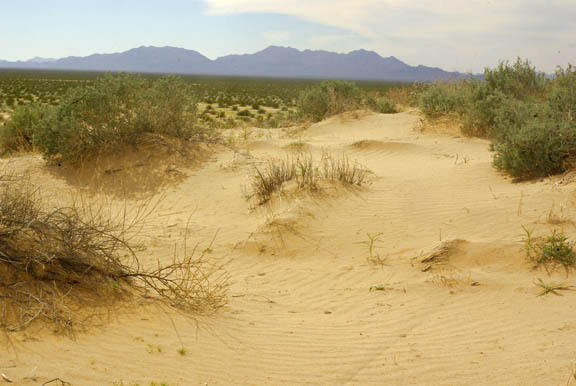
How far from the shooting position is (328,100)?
16.8 m

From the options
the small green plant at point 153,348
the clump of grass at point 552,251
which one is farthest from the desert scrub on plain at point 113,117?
the clump of grass at point 552,251

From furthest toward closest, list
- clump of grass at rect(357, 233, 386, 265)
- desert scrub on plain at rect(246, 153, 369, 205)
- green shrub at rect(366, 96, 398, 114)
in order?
green shrub at rect(366, 96, 398, 114)
desert scrub on plain at rect(246, 153, 369, 205)
clump of grass at rect(357, 233, 386, 265)

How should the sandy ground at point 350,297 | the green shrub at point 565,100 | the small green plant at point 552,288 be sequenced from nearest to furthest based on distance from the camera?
the sandy ground at point 350,297 → the small green plant at point 552,288 → the green shrub at point 565,100

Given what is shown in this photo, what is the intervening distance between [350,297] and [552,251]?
2.24 m

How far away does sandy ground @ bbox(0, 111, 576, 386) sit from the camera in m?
3.30

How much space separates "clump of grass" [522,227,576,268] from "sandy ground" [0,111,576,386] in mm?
130

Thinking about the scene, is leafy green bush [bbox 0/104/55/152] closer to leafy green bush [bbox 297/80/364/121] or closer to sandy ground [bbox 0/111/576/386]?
sandy ground [bbox 0/111/576/386]

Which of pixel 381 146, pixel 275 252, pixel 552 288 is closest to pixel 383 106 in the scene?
pixel 381 146

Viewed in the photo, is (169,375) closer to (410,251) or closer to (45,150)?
(410,251)

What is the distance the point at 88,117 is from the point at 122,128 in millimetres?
668

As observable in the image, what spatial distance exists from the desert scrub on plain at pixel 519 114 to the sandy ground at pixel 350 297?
16.7 inches

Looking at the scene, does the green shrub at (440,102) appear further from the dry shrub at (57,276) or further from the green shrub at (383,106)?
the dry shrub at (57,276)

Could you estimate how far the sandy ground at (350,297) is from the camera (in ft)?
10.8

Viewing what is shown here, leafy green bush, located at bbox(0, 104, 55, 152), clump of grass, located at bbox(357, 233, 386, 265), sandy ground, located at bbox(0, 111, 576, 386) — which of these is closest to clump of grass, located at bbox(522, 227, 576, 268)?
sandy ground, located at bbox(0, 111, 576, 386)
